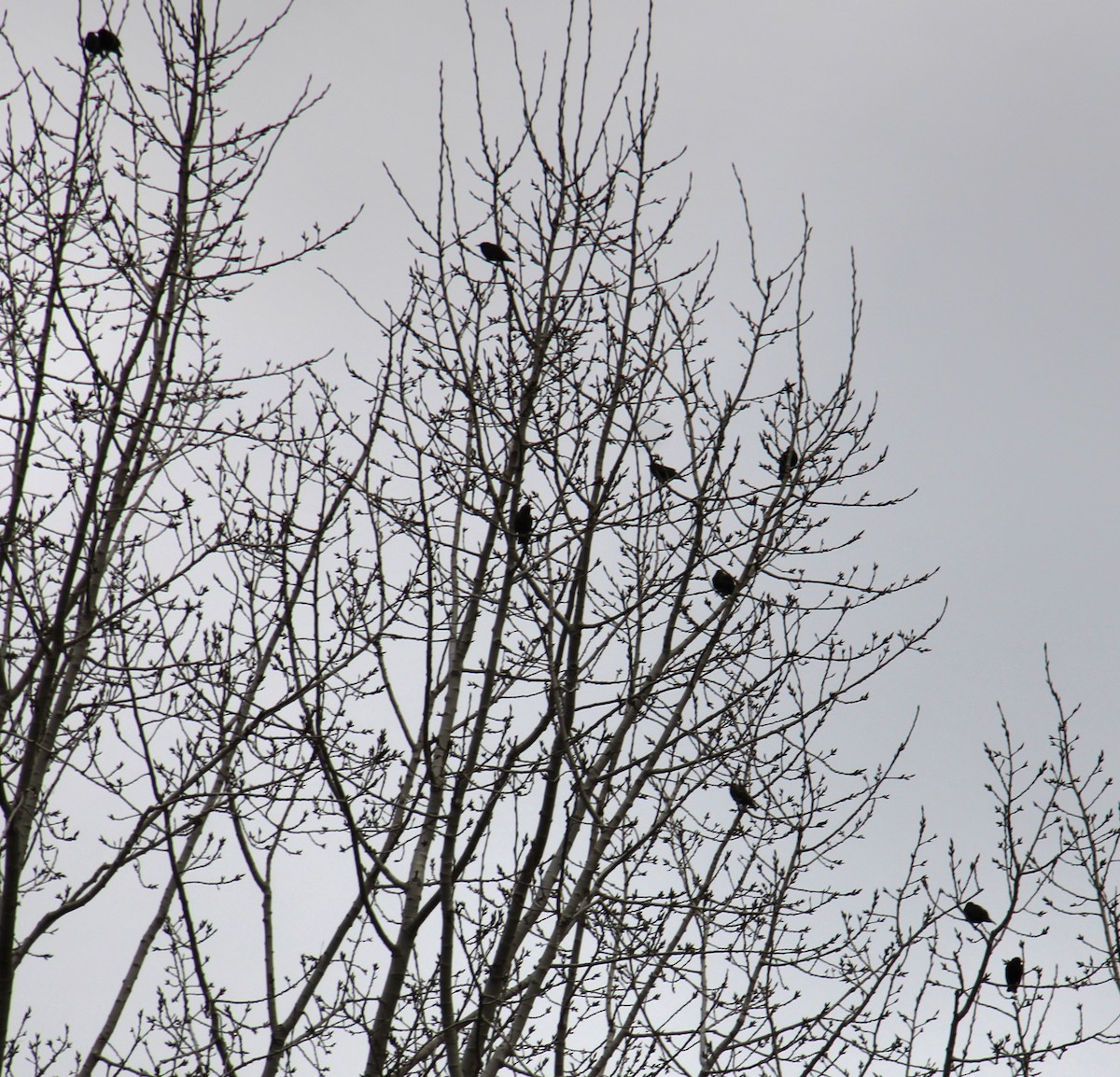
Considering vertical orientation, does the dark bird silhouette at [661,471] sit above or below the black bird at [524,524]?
above

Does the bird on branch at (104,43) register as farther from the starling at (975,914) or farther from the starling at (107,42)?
the starling at (975,914)

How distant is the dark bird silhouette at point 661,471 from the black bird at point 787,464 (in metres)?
0.43

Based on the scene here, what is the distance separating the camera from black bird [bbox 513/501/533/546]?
14.2ft

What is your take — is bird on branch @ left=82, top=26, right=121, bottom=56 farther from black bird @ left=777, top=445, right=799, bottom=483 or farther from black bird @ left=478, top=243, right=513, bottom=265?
black bird @ left=777, top=445, right=799, bottom=483

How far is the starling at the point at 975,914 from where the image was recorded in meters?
6.09

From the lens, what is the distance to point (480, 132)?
4449 millimetres

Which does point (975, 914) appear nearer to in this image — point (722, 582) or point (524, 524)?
point (722, 582)

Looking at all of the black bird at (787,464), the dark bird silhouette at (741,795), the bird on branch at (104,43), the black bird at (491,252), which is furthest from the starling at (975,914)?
the bird on branch at (104,43)

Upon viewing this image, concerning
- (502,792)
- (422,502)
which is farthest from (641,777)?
(422,502)

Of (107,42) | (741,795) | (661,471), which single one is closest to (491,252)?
(661,471)

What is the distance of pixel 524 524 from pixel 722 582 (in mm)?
874

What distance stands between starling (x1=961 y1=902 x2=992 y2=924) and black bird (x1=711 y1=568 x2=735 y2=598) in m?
2.70

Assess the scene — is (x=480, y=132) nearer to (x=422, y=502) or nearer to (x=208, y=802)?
(x=422, y=502)

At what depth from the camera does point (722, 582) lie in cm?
461
